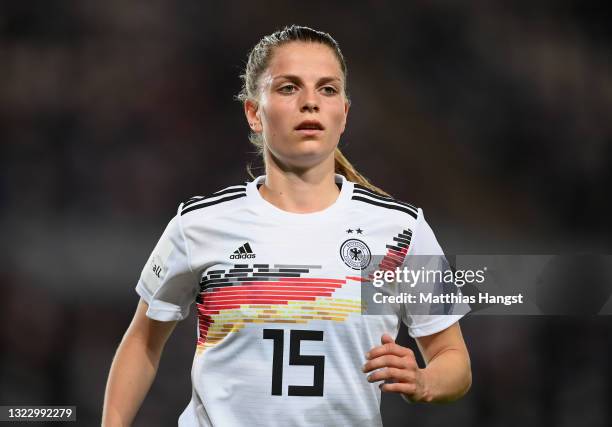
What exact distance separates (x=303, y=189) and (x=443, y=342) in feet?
1.75

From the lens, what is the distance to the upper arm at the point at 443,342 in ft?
6.49

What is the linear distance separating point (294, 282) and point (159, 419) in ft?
5.67

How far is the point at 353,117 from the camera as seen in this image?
375cm

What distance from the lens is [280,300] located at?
75.5 inches

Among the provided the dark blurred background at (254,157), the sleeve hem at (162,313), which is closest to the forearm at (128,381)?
the sleeve hem at (162,313)

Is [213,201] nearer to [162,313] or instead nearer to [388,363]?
[162,313]

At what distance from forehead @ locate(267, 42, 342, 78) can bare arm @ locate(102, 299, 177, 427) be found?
0.73 meters

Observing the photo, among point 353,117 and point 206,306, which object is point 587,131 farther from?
point 206,306

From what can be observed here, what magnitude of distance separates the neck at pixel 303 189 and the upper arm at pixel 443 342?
0.44m

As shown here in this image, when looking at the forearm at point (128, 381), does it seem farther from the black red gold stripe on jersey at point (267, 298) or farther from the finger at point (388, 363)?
the finger at point (388, 363)

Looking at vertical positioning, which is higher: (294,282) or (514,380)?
(294,282)

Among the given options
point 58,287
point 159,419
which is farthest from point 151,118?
point 159,419

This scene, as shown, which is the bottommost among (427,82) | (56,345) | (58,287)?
(56,345)

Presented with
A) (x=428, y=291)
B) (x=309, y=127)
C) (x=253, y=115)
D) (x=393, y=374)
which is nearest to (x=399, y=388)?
(x=393, y=374)
